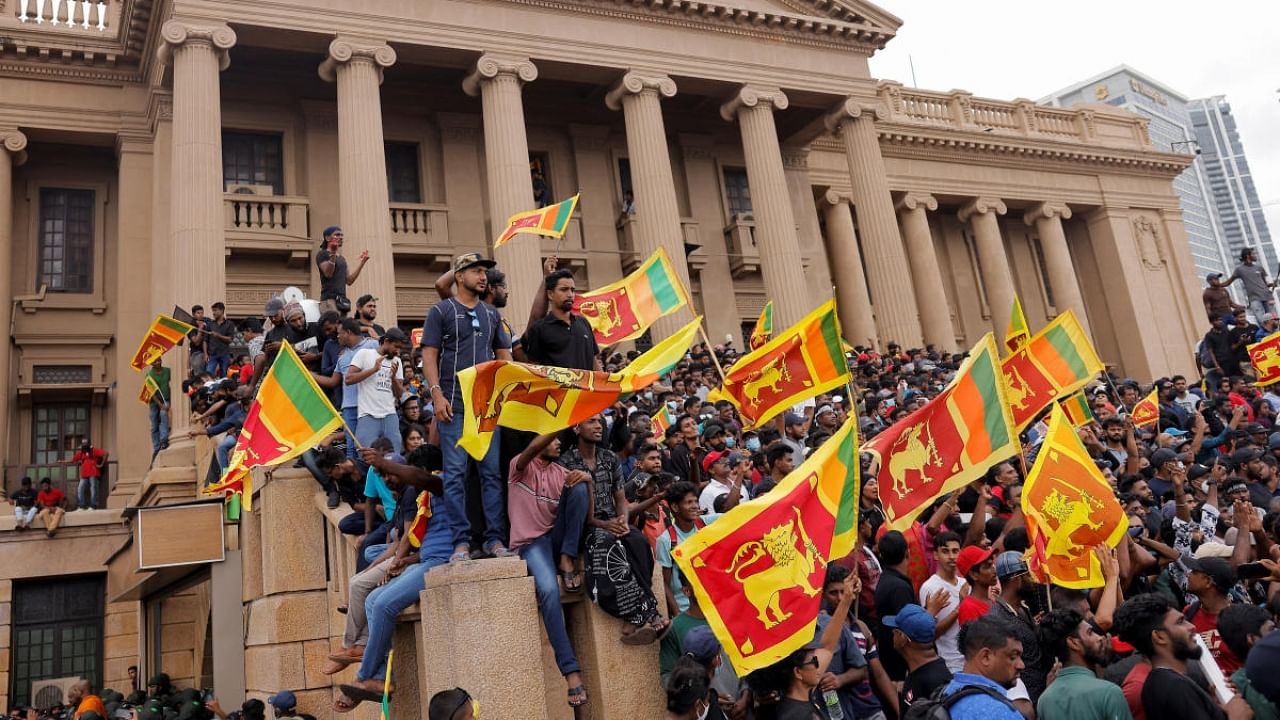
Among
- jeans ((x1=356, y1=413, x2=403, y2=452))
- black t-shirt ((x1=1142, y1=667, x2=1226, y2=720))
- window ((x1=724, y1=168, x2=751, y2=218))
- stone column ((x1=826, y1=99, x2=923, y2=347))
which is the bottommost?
black t-shirt ((x1=1142, y1=667, x2=1226, y2=720))

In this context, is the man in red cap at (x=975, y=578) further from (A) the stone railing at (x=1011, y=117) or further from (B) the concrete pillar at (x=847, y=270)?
(A) the stone railing at (x=1011, y=117)

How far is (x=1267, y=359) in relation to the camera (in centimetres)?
1408

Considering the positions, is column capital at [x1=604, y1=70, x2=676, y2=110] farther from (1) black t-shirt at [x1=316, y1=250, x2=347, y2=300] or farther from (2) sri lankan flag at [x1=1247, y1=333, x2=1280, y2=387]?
(2) sri lankan flag at [x1=1247, y1=333, x2=1280, y2=387]

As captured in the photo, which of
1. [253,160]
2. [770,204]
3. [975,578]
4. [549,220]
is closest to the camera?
[975,578]

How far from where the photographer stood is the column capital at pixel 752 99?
2606 cm

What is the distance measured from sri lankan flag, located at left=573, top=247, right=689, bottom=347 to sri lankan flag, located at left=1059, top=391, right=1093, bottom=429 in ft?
15.5

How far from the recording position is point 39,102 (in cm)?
2203

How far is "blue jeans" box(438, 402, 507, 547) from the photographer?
20.4 ft

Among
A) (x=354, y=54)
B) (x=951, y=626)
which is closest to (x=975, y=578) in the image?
(x=951, y=626)

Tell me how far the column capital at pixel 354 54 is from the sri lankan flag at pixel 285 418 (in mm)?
14668

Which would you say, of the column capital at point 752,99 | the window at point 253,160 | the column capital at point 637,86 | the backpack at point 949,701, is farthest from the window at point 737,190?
the backpack at point 949,701

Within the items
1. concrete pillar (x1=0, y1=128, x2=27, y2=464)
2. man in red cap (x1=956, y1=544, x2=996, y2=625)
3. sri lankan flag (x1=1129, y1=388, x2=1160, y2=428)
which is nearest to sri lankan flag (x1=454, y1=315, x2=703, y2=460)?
man in red cap (x1=956, y1=544, x2=996, y2=625)

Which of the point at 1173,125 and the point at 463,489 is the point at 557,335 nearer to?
the point at 463,489

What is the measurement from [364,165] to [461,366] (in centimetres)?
1524
